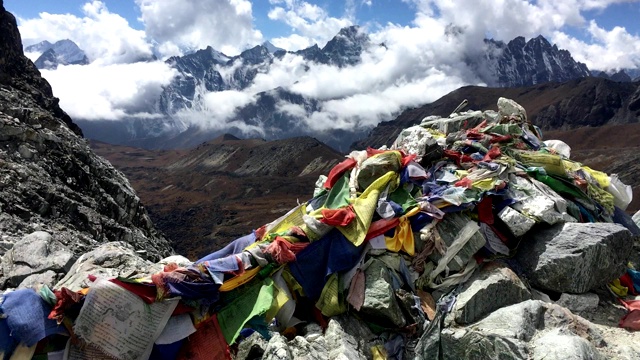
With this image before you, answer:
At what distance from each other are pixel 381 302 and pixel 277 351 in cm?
173

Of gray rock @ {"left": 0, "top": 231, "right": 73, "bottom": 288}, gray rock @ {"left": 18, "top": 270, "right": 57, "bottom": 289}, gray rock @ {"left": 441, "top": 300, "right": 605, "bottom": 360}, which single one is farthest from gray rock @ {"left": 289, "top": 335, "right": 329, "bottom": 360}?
gray rock @ {"left": 0, "top": 231, "right": 73, "bottom": 288}

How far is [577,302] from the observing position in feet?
20.9

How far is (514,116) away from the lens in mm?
10219

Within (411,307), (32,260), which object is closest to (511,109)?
(411,307)

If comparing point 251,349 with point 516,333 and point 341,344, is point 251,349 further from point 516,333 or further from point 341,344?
point 516,333

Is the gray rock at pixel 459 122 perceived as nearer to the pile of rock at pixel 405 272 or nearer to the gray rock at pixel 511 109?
the gray rock at pixel 511 109

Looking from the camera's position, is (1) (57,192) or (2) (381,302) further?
(1) (57,192)

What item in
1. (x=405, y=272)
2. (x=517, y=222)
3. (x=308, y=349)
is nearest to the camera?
(x=308, y=349)

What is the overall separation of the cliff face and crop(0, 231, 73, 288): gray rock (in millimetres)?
72

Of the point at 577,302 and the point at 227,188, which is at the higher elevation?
the point at 227,188

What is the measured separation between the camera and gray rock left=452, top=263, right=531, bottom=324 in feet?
19.2

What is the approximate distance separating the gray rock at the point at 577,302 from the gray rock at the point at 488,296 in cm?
63

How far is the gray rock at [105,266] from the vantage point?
6.12 m

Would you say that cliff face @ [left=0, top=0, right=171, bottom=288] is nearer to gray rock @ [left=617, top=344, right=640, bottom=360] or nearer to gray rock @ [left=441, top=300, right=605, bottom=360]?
gray rock @ [left=441, top=300, right=605, bottom=360]
